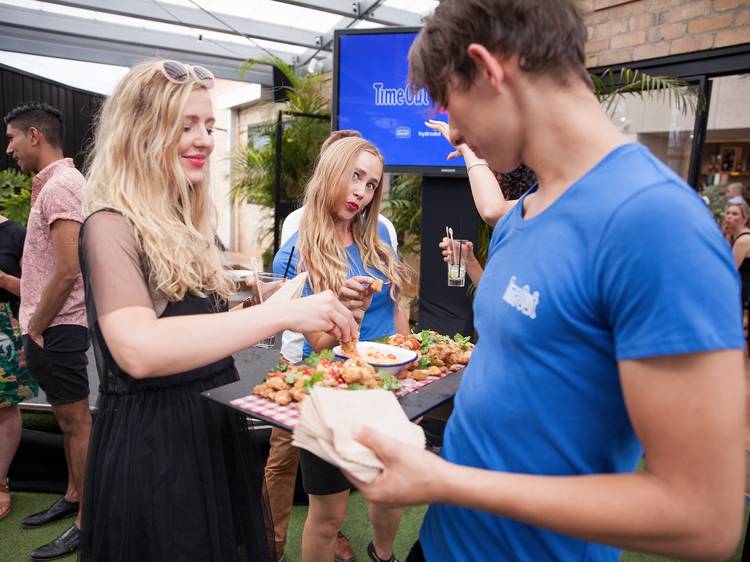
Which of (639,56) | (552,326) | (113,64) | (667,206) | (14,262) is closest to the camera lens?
(667,206)

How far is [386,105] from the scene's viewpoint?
11.9 ft

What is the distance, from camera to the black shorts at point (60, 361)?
2574mm

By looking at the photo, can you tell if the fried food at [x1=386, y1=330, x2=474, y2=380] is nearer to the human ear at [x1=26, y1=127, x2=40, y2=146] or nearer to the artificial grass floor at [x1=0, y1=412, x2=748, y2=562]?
the artificial grass floor at [x1=0, y1=412, x2=748, y2=562]

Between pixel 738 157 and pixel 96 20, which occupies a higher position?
pixel 96 20

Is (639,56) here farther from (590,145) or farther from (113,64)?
(113,64)

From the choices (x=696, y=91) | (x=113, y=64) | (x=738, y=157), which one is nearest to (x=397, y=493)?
(x=696, y=91)

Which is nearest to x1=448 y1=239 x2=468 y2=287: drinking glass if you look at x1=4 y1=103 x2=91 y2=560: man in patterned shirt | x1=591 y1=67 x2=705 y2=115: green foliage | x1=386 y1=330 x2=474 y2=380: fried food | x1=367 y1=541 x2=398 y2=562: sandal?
x1=386 y1=330 x2=474 y2=380: fried food

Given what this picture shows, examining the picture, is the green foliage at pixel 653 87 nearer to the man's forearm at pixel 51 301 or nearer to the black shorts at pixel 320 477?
the black shorts at pixel 320 477

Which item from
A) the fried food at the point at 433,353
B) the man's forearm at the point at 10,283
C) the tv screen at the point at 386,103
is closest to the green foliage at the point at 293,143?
the tv screen at the point at 386,103

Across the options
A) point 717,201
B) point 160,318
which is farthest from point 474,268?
point 717,201

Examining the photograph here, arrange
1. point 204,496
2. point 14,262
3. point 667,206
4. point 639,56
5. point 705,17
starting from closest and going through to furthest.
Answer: point 667,206 → point 204,496 → point 14,262 → point 705,17 → point 639,56

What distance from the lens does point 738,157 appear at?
7.53 meters

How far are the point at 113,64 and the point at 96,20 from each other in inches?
26.0

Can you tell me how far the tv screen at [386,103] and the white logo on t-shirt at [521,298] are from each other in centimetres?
286
